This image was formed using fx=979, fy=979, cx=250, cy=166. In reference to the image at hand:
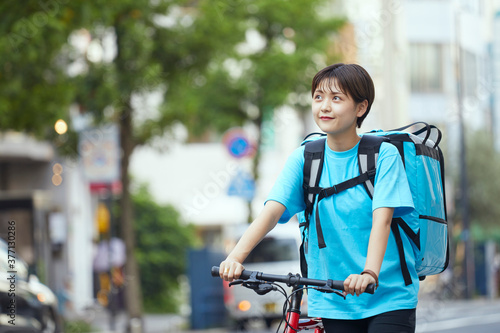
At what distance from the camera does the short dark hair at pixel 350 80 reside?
3707 mm

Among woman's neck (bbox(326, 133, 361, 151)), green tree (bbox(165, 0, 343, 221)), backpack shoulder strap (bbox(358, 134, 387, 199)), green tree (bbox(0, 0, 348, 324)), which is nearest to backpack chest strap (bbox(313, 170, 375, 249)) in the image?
backpack shoulder strap (bbox(358, 134, 387, 199))

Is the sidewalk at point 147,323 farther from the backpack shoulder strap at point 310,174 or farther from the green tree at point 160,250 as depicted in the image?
the backpack shoulder strap at point 310,174

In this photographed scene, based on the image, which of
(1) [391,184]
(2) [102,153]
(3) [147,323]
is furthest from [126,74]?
(1) [391,184]

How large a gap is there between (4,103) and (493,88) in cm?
3680

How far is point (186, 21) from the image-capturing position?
55.9 ft

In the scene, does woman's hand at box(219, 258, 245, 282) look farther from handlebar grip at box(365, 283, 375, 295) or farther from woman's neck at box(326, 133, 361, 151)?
woman's neck at box(326, 133, 361, 151)

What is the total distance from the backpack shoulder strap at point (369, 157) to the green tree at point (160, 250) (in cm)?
2426

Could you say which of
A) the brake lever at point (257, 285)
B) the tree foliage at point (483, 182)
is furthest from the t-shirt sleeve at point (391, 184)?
the tree foliage at point (483, 182)

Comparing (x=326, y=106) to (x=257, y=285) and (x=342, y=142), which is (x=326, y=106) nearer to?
(x=342, y=142)

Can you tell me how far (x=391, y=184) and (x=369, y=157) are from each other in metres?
0.16

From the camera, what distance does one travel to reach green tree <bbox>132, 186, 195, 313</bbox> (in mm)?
28109

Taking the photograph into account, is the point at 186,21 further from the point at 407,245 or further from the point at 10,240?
the point at 407,245

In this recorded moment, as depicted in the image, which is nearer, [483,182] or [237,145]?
[237,145]

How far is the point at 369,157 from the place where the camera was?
12.2ft
